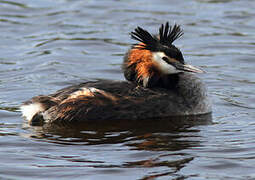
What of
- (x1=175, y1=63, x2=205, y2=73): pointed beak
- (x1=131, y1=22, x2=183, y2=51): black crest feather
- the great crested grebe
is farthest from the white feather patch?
(x1=175, y1=63, x2=205, y2=73): pointed beak

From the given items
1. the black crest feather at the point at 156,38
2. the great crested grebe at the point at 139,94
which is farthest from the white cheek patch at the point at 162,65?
the black crest feather at the point at 156,38

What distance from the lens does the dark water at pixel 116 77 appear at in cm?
897

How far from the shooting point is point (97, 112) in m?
11.1

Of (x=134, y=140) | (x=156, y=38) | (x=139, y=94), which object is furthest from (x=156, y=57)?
(x=134, y=140)

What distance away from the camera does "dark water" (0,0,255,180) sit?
897 centimetres

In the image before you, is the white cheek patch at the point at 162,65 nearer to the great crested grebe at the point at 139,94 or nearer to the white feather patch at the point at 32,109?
the great crested grebe at the point at 139,94

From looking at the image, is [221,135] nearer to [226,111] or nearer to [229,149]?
[229,149]

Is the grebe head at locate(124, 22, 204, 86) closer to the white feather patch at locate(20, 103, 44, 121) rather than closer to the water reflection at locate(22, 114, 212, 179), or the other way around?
the water reflection at locate(22, 114, 212, 179)

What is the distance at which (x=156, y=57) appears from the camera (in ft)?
38.0

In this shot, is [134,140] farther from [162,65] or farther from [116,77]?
[116,77]

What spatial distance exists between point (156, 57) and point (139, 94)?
797mm

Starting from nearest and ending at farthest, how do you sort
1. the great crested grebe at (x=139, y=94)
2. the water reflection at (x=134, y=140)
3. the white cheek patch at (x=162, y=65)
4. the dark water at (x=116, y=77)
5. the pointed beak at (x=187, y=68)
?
the dark water at (x=116, y=77)
the water reflection at (x=134, y=140)
the great crested grebe at (x=139, y=94)
the pointed beak at (x=187, y=68)
the white cheek patch at (x=162, y=65)

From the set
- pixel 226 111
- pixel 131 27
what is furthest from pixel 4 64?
pixel 226 111

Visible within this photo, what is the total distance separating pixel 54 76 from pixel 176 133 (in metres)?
4.64
